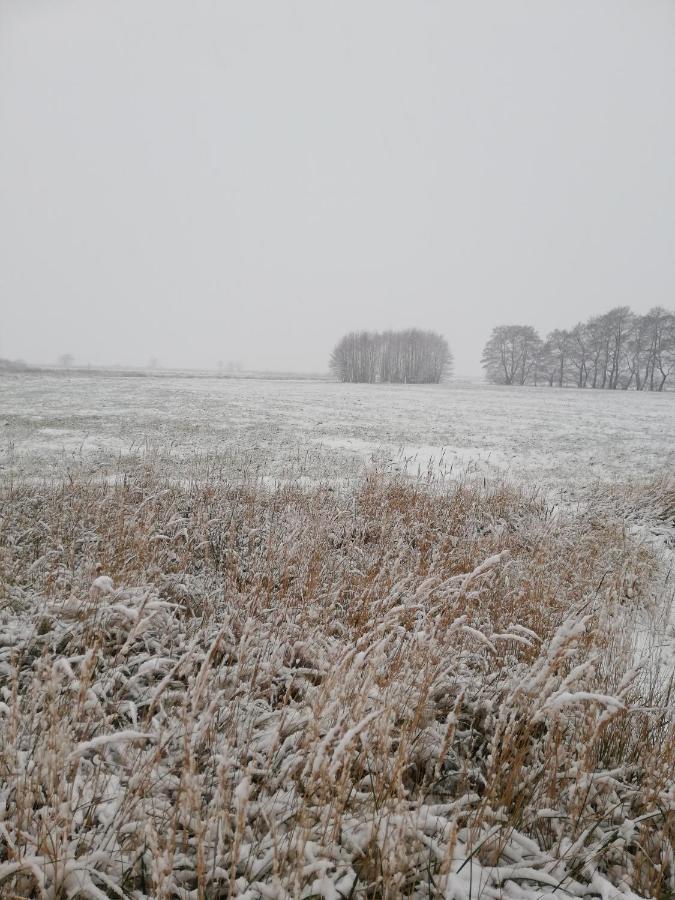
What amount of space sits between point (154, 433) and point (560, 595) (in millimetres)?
12122

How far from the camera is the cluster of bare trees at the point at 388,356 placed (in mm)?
73000

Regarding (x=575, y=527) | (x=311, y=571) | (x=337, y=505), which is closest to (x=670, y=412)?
(x=575, y=527)

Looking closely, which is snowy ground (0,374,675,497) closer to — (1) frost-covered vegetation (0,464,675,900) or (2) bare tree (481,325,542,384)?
(1) frost-covered vegetation (0,464,675,900)

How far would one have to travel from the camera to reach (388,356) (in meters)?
73.9

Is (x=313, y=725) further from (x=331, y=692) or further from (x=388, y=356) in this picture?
(x=388, y=356)

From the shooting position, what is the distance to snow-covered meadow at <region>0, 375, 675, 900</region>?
156 cm

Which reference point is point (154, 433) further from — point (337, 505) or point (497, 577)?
point (497, 577)

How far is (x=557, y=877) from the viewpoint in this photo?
5.60 feet

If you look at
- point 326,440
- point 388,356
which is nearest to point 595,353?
point 388,356

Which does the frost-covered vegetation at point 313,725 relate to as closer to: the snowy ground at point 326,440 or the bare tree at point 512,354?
the snowy ground at point 326,440

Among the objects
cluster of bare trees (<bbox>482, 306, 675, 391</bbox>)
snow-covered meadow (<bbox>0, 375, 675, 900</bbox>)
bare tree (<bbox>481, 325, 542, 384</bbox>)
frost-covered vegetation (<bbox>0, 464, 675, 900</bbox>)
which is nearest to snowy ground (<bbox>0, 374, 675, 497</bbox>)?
snow-covered meadow (<bbox>0, 375, 675, 900</bbox>)

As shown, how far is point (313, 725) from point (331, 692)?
193 millimetres

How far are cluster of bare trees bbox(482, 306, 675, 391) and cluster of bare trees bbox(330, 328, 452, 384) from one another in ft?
33.9

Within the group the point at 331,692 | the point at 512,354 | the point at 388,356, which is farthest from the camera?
the point at 388,356
